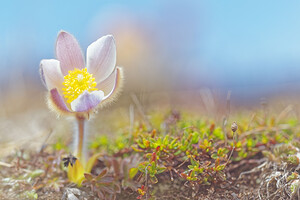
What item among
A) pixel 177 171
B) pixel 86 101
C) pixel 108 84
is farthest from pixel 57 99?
pixel 177 171

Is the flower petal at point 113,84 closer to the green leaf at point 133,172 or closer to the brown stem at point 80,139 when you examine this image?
the brown stem at point 80,139

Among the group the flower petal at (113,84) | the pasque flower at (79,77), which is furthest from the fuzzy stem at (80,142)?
the flower petal at (113,84)

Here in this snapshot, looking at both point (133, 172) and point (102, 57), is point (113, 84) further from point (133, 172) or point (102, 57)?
point (133, 172)

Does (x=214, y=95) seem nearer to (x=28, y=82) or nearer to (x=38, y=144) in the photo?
(x=38, y=144)

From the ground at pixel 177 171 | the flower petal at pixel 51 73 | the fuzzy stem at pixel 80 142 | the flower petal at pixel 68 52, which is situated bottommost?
the ground at pixel 177 171

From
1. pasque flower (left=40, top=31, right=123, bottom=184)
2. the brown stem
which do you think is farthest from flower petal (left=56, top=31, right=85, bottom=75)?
the brown stem

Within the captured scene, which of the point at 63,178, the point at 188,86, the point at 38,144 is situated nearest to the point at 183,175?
the point at 63,178

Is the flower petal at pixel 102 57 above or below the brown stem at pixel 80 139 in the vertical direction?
above
